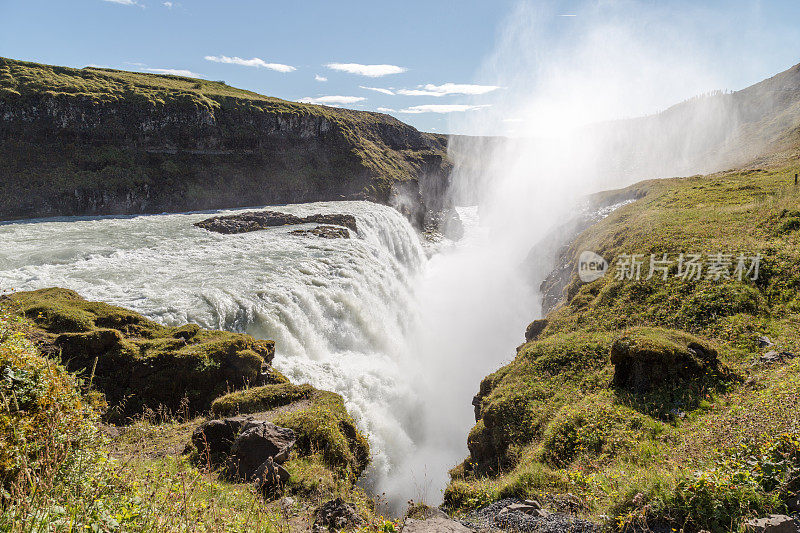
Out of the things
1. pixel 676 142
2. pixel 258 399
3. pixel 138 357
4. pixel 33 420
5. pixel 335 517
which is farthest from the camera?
pixel 676 142

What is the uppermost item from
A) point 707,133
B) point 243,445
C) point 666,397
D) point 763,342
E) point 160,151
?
point 707,133

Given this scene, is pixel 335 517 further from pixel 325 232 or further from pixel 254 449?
pixel 325 232

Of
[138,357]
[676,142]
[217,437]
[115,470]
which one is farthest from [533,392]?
[676,142]

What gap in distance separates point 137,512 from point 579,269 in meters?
24.7

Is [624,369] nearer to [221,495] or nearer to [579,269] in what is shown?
[221,495]

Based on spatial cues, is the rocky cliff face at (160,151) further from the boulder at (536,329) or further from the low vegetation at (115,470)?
the low vegetation at (115,470)

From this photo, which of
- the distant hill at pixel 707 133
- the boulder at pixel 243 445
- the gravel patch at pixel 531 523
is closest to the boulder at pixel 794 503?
the gravel patch at pixel 531 523

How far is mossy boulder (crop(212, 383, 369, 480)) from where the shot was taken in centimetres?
847

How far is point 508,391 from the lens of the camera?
12977 mm

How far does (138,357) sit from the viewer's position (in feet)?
35.1

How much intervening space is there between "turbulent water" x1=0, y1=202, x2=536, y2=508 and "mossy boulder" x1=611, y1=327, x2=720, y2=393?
20.4ft

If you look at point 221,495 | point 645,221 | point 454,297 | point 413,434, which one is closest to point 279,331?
point 413,434

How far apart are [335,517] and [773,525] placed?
5518 millimetres

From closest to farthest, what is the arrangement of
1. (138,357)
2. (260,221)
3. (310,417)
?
(310,417) < (138,357) < (260,221)
